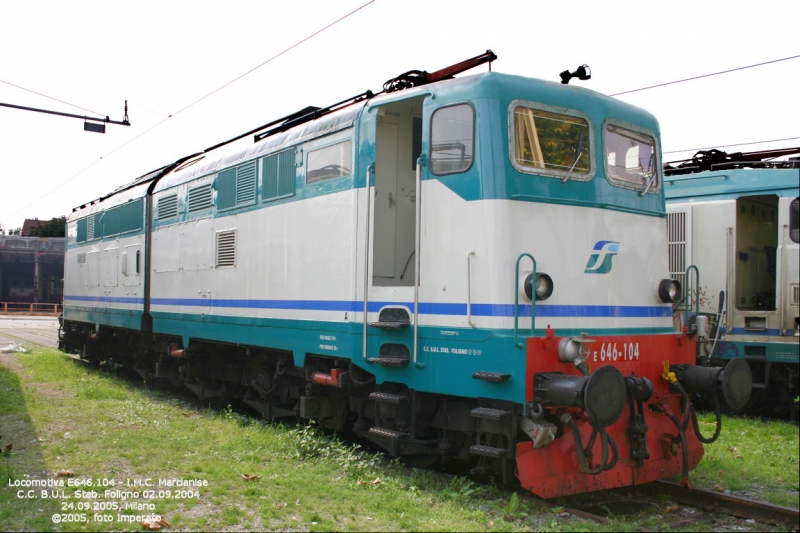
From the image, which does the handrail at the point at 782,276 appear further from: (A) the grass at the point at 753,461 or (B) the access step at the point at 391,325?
(B) the access step at the point at 391,325

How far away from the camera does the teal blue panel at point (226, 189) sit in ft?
32.6

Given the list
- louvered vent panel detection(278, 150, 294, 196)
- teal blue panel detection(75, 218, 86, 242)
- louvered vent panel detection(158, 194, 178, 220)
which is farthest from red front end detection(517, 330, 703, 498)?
teal blue panel detection(75, 218, 86, 242)

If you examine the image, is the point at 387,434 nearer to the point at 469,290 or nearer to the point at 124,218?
the point at 469,290

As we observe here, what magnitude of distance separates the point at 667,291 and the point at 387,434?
320 cm

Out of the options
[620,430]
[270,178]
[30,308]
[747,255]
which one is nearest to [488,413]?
[620,430]

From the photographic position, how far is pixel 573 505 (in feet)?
20.1

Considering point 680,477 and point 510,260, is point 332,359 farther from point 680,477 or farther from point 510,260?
point 680,477

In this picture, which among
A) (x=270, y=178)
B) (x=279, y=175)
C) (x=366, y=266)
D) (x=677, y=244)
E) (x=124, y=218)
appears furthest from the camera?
(x=124, y=218)

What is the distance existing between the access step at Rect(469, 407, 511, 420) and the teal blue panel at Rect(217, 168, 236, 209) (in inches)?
209

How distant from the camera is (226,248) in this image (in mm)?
9938

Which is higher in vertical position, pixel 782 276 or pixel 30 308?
pixel 782 276

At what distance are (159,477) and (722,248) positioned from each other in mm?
6883

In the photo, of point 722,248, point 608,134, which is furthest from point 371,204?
point 722,248

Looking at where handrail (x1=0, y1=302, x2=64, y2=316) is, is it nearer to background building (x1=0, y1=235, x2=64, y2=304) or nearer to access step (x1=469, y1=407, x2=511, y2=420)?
background building (x1=0, y1=235, x2=64, y2=304)
